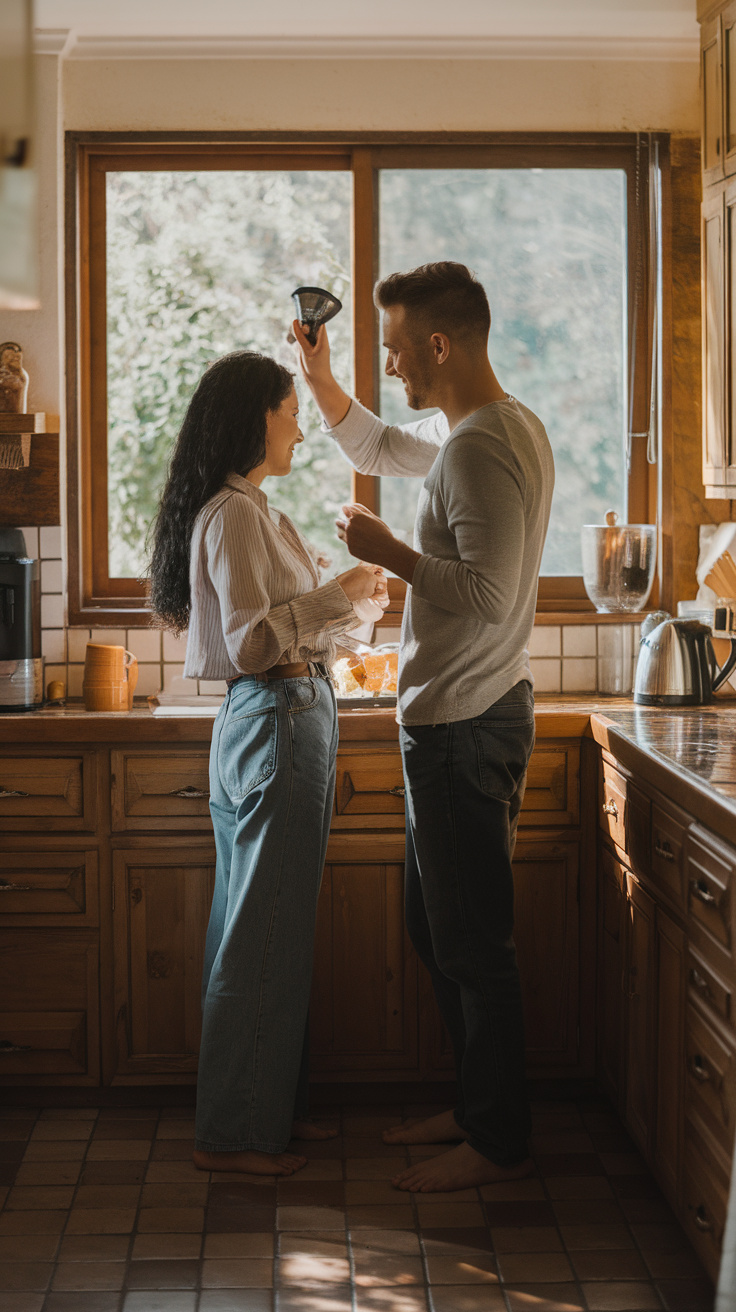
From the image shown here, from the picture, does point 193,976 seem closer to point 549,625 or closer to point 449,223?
point 549,625

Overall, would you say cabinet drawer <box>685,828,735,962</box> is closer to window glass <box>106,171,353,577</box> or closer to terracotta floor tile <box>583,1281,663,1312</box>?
terracotta floor tile <box>583,1281,663,1312</box>

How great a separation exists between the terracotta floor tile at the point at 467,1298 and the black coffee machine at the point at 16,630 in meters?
1.63

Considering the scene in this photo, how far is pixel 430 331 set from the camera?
2.10m

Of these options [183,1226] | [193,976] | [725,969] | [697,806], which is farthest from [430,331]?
[183,1226]

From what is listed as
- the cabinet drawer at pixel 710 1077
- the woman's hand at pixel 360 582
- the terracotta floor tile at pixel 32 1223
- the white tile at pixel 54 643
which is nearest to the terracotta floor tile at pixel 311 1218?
the terracotta floor tile at pixel 32 1223

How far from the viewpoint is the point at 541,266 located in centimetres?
315

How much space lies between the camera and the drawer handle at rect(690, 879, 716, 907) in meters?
1.78

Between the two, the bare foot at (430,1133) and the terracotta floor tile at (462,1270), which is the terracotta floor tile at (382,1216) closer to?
the terracotta floor tile at (462,1270)

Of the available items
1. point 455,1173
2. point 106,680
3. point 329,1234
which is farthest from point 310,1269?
point 106,680

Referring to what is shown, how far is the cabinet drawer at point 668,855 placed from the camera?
1.97 m

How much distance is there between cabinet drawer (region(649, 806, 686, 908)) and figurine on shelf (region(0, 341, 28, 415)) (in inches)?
75.3

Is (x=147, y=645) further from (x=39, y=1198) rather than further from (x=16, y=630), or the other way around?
(x=39, y=1198)

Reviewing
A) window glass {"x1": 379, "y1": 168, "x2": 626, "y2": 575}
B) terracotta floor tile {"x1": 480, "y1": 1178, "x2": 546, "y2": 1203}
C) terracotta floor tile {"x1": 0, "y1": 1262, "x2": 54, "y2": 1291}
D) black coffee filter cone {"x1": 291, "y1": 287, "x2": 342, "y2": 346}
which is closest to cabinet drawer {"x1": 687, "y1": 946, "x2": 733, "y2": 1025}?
terracotta floor tile {"x1": 480, "y1": 1178, "x2": 546, "y2": 1203}

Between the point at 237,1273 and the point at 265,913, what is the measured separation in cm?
62
